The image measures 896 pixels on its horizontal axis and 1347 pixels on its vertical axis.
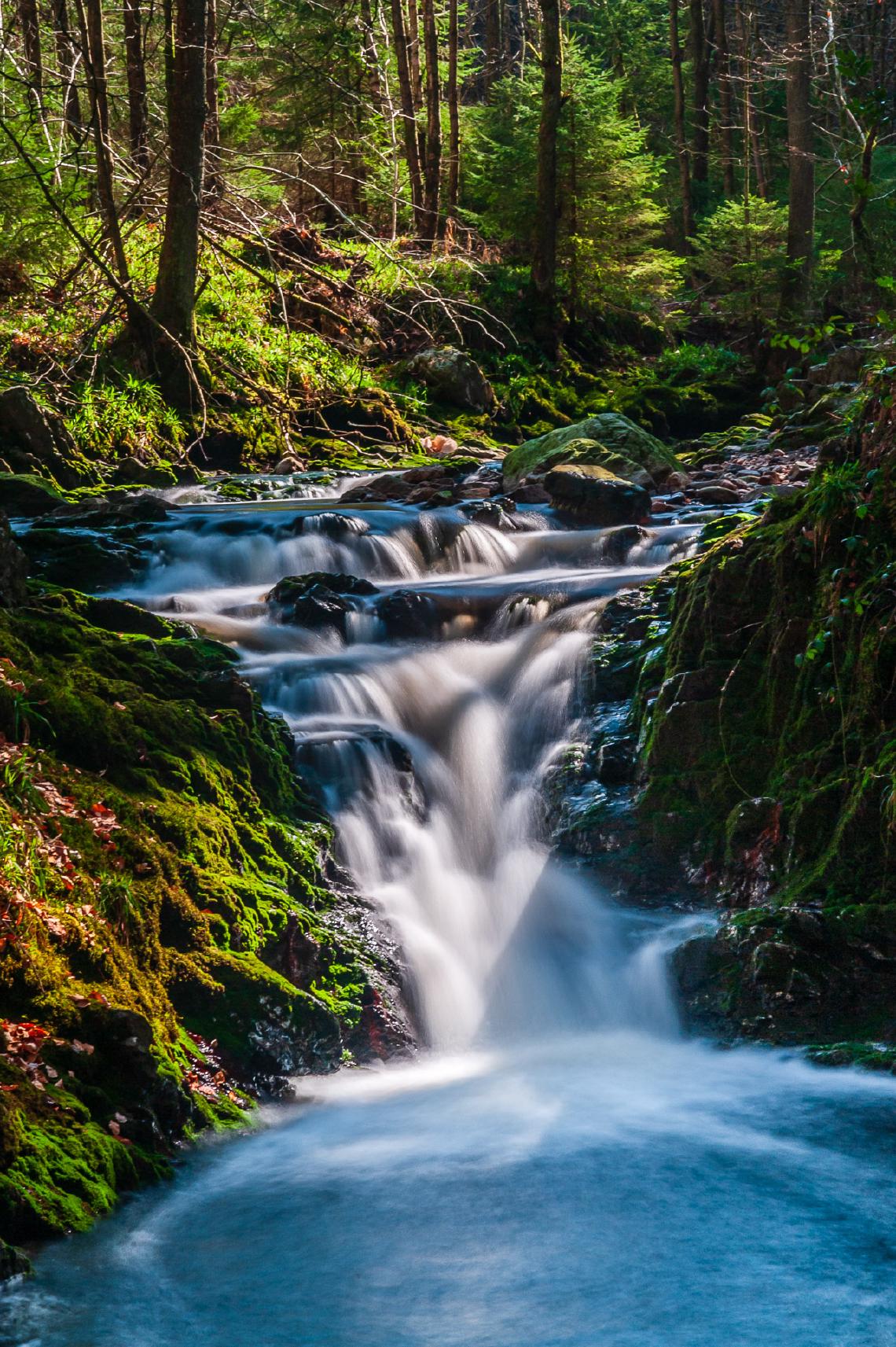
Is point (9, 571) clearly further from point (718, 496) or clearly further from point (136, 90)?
Result: point (136, 90)

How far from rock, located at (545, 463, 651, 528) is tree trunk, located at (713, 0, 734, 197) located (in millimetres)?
17861

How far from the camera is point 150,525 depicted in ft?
35.3

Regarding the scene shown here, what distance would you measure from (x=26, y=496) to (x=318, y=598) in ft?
13.1

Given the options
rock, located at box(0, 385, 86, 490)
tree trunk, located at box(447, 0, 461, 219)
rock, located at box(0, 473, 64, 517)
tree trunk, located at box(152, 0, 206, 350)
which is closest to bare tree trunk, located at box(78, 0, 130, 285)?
tree trunk, located at box(152, 0, 206, 350)

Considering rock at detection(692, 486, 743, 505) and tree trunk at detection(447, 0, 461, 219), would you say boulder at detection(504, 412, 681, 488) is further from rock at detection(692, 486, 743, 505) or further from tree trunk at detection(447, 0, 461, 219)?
tree trunk at detection(447, 0, 461, 219)

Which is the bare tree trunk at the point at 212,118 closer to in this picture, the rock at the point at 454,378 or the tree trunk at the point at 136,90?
the tree trunk at the point at 136,90

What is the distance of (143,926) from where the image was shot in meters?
4.96

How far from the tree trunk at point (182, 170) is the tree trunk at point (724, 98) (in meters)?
16.6

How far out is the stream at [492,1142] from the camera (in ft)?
11.1

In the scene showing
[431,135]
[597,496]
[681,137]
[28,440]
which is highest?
[681,137]

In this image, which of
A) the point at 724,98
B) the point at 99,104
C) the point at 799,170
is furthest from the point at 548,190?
the point at 724,98

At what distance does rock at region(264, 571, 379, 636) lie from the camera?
352 inches

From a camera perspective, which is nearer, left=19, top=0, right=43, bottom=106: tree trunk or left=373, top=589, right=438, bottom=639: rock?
left=373, top=589, right=438, bottom=639: rock

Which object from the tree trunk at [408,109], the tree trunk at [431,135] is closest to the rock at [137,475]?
the tree trunk at [408,109]
